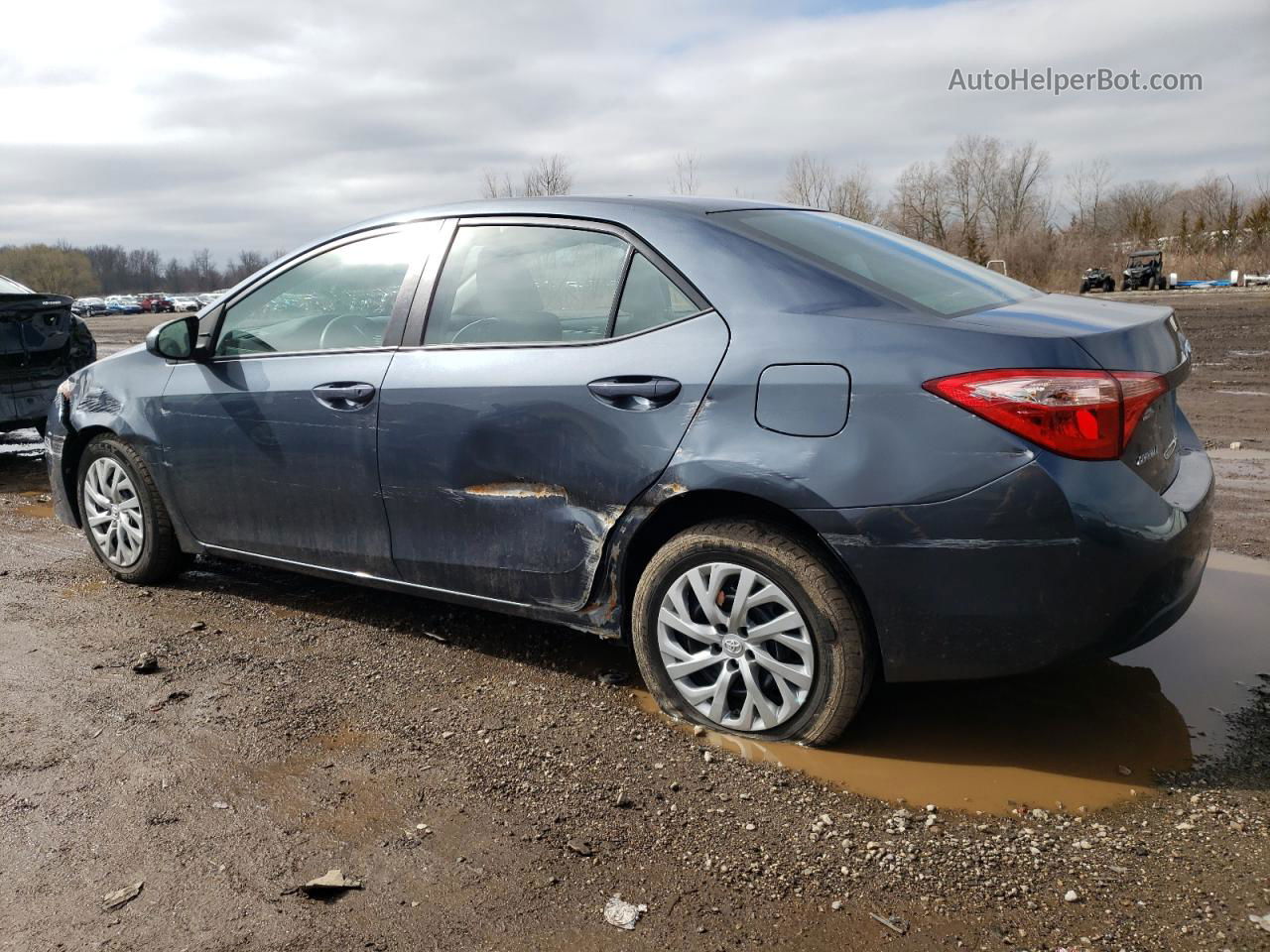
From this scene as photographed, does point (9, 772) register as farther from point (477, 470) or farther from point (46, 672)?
point (477, 470)

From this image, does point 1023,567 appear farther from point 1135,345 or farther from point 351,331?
point 351,331

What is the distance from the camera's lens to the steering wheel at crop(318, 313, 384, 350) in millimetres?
4016

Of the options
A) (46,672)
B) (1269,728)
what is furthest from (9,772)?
(1269,728)

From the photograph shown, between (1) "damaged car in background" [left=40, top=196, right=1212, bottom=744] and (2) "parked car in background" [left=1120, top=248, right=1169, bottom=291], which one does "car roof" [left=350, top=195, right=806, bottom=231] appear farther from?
(2) "parked car in background" [left=1120, top=248, right=1169, bottom=291]

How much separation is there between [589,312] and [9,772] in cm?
227

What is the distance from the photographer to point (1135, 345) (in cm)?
297

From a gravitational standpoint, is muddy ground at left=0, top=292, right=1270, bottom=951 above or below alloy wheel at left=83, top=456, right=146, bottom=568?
below

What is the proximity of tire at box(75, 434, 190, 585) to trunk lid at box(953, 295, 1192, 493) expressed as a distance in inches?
144

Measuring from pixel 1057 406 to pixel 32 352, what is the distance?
7.74 metres

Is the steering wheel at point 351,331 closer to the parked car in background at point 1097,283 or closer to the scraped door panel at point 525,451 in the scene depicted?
the scraped door panel at point 525,451

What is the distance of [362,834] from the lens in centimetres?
283

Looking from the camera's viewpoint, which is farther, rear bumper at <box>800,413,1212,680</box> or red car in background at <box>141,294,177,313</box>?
red car in background at <box>141,294,177,313</box>

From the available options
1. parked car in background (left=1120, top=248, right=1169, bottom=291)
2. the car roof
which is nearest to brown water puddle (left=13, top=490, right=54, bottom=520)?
the car roof

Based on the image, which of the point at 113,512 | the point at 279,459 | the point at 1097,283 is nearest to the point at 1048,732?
the point at 279,459
